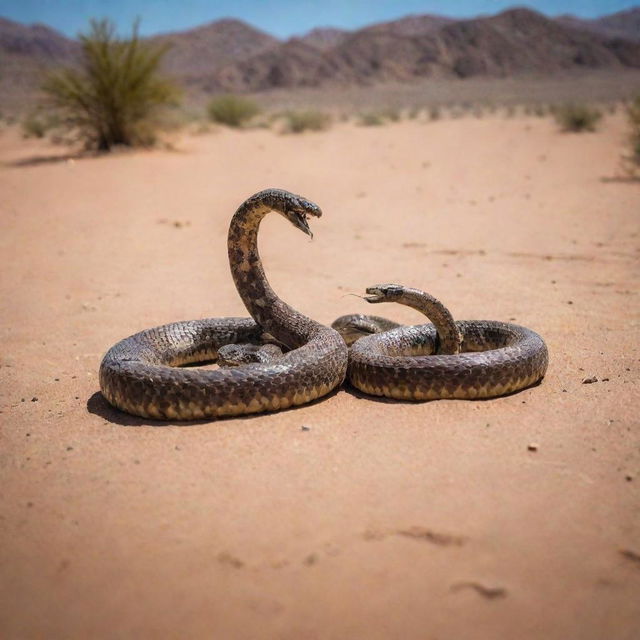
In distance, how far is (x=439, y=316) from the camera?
5.35 m

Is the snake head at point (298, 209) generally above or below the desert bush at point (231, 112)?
below

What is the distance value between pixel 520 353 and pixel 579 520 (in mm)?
1760

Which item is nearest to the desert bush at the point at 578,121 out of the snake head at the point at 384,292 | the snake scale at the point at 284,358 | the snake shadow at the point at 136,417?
the snake scale at the point at 284,358

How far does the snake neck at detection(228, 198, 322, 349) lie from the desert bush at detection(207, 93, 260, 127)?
2393cm

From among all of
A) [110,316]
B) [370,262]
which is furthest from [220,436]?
[370,262]

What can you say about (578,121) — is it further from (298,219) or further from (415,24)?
(415,24)

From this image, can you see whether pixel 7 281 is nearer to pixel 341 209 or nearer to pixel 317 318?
pixel 317 318

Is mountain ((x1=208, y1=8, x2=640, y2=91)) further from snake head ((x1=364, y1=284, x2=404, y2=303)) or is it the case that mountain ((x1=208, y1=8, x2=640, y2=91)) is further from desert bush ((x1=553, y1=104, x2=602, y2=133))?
snake head ((x1=364, y1=284, x2=404, y2=303))

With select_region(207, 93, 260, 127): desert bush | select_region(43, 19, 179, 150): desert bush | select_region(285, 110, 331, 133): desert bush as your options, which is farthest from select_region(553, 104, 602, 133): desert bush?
select_region(43, 19, 179, 150): desert bush

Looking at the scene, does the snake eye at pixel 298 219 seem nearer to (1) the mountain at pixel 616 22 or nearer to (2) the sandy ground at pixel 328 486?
(2) the sandy ground at pixel 328 486

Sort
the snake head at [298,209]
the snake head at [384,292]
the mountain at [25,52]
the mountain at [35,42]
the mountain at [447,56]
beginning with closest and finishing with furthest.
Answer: the snake head at [298,209] → the snake head at [384,292] → the mountain at [25,52] → the mountain at [447,56] → the mountain at [35,42]

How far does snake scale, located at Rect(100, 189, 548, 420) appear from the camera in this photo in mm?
4328

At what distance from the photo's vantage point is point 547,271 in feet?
28.0

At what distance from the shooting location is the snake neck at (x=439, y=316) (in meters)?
5.19
